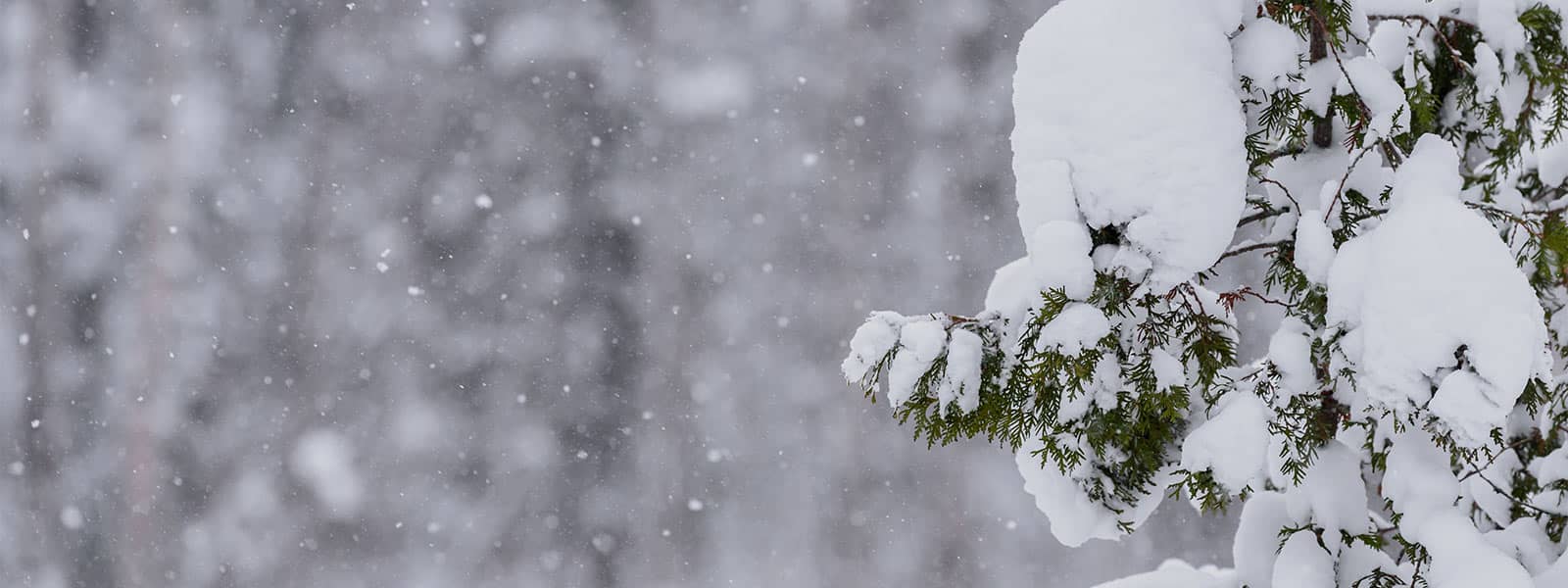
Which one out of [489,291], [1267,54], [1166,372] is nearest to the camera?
[1267,54]

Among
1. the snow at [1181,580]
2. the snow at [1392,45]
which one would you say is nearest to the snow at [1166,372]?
the snow at [1181,580]

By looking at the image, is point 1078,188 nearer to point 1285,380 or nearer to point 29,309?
point 1285,380

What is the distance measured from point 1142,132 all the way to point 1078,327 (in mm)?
357

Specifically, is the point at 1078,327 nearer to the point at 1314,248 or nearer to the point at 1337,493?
the point at 1314,248

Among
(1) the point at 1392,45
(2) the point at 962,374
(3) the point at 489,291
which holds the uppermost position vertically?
(3) the point at 489,291

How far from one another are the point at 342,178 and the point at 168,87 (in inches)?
74.7

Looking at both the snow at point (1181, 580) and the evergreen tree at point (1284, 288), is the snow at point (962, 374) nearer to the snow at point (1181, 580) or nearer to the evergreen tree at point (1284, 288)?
the evergreen tree at point (1284, 288)

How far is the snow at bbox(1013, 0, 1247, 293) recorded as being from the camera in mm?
1947

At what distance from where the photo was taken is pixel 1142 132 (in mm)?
1956

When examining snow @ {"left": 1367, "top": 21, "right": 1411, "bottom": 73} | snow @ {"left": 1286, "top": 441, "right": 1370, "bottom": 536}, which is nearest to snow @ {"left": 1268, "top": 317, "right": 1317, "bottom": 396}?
snow @ {"left": 1286, "top": 441, "right": 1370, "bottom": 536}

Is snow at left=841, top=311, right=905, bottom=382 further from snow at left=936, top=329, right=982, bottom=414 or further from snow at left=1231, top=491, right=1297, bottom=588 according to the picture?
snow at left=1231, top=491, right=1297, bottom=588

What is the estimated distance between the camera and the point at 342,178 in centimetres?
1173

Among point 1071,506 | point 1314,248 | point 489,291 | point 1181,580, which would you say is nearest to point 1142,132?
point 1314,248

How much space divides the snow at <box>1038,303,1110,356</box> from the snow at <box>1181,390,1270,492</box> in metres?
0.30
